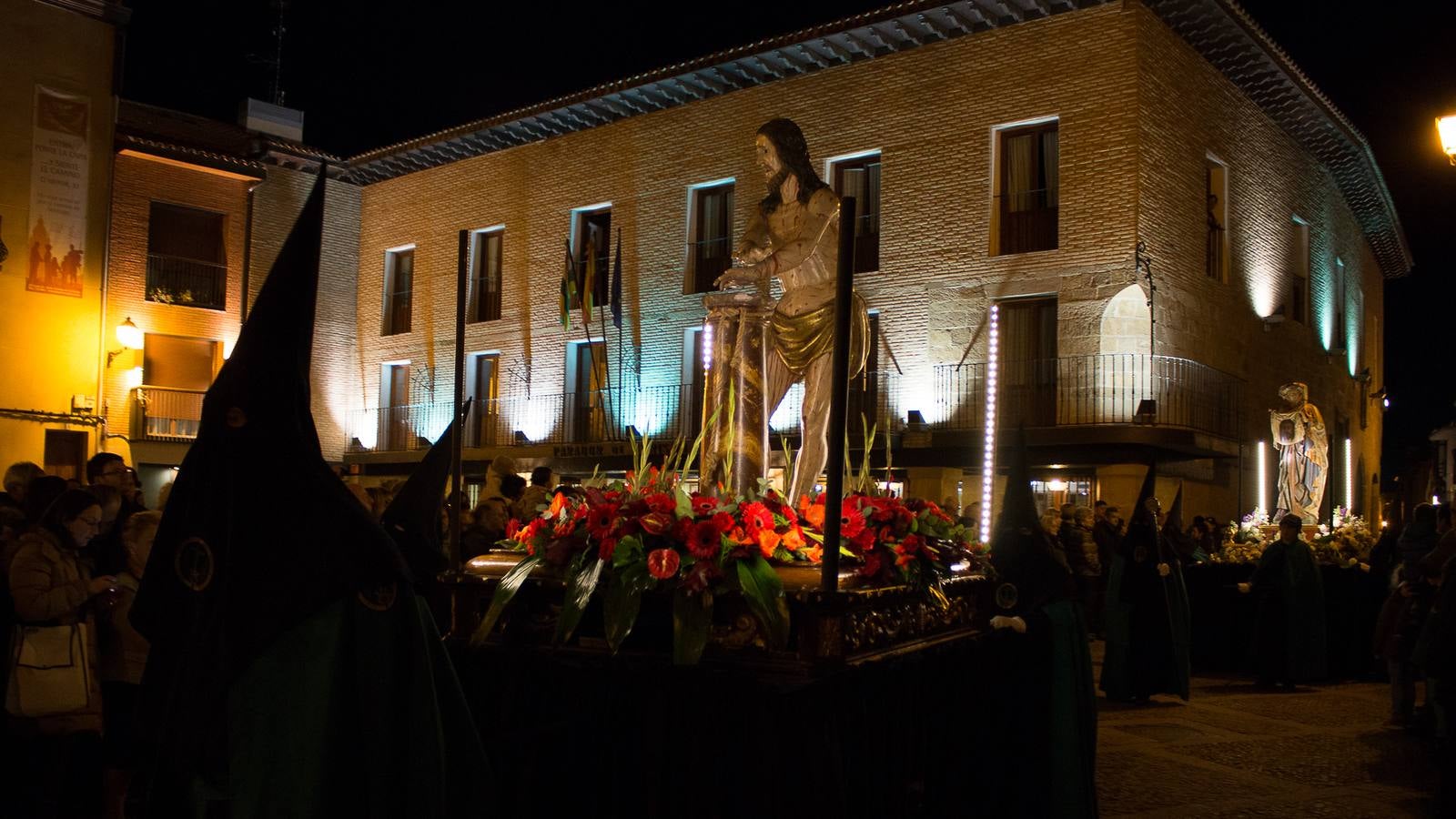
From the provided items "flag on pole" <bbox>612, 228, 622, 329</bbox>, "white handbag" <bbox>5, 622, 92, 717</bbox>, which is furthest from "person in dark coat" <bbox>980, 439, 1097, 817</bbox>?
"flag on pole" <bbox>612, 228, 622, 329</bbox>

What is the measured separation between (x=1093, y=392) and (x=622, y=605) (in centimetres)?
1594

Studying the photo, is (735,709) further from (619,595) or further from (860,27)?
(860,27)

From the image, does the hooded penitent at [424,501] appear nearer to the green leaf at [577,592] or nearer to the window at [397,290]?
the green leaf at [577,592]

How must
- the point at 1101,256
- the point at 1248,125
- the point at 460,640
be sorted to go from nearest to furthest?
1. the point at 460,640
2. the point at 1101,256
3. the point at 1248,125

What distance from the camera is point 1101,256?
19.2m

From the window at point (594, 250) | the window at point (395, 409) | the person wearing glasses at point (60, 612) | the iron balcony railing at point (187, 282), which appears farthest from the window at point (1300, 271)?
the person wearing glasses at point (60, 612)

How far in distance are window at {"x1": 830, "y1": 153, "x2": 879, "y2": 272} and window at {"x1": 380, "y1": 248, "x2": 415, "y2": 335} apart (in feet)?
37.3

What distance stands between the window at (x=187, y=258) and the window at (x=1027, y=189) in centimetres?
1675

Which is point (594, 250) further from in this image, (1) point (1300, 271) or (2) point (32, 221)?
(1) point (1300, 271)

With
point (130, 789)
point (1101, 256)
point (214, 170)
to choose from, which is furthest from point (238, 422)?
point (214, 170)

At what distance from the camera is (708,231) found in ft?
78.7

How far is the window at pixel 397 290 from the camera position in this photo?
2900 cm

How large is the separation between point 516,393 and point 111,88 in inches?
370

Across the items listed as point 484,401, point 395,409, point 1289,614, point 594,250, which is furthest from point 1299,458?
point 395,409
